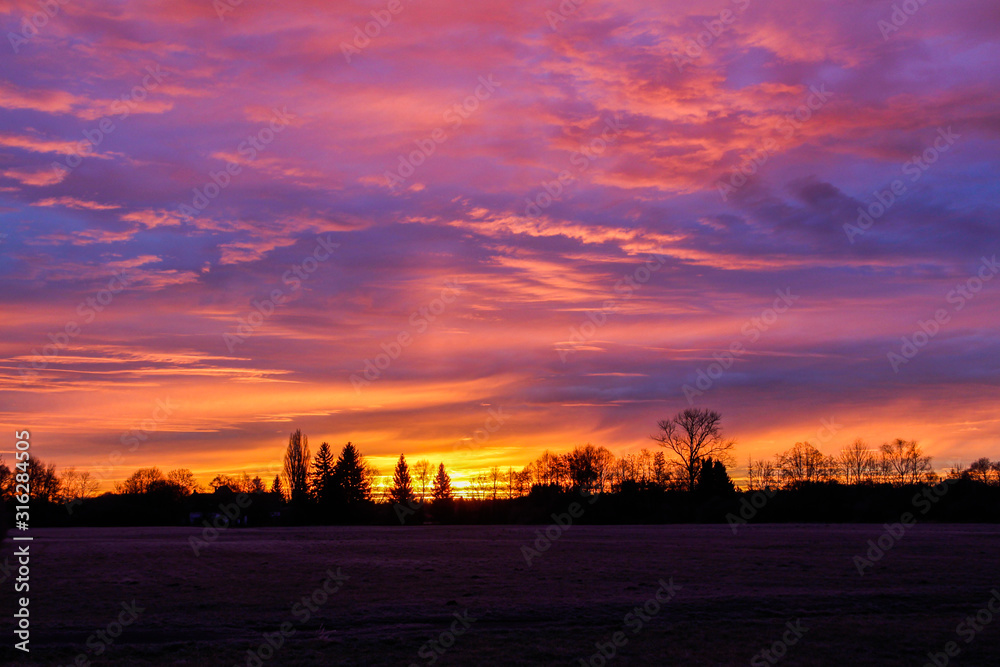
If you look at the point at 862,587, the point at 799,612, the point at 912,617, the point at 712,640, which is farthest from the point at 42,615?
the point at 862,587

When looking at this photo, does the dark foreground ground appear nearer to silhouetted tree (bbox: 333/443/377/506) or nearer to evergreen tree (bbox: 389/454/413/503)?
silhouetted tree (bbox: 333/443/377/506)

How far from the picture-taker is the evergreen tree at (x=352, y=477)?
115 m

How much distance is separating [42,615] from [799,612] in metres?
20.3

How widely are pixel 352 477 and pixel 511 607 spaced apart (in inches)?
4042

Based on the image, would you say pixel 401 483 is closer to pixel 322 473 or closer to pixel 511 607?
pixel 322 473

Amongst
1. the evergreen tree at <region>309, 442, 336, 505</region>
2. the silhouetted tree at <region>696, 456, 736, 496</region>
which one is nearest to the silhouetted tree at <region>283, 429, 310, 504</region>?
the evergreen tree at <region>309, 442, 336, 505</region>

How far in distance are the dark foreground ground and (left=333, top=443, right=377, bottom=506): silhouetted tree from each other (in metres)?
78.6

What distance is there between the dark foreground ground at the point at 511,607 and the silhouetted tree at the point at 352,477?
78643 millimetres

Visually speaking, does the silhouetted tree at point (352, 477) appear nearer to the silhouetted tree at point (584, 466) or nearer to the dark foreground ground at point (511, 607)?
the silhouetted tree at point (584, 466)

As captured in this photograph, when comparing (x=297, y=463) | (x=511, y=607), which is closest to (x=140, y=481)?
(x=297, y=463)

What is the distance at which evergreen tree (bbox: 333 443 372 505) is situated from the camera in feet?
378

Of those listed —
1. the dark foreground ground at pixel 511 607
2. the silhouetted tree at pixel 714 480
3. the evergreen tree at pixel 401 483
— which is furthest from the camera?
the evergreen tree at pixel 401 483

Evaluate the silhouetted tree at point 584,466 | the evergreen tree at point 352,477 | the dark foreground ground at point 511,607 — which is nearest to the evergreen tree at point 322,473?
the evergreen tree at point 352,477

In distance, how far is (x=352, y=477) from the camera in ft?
394
